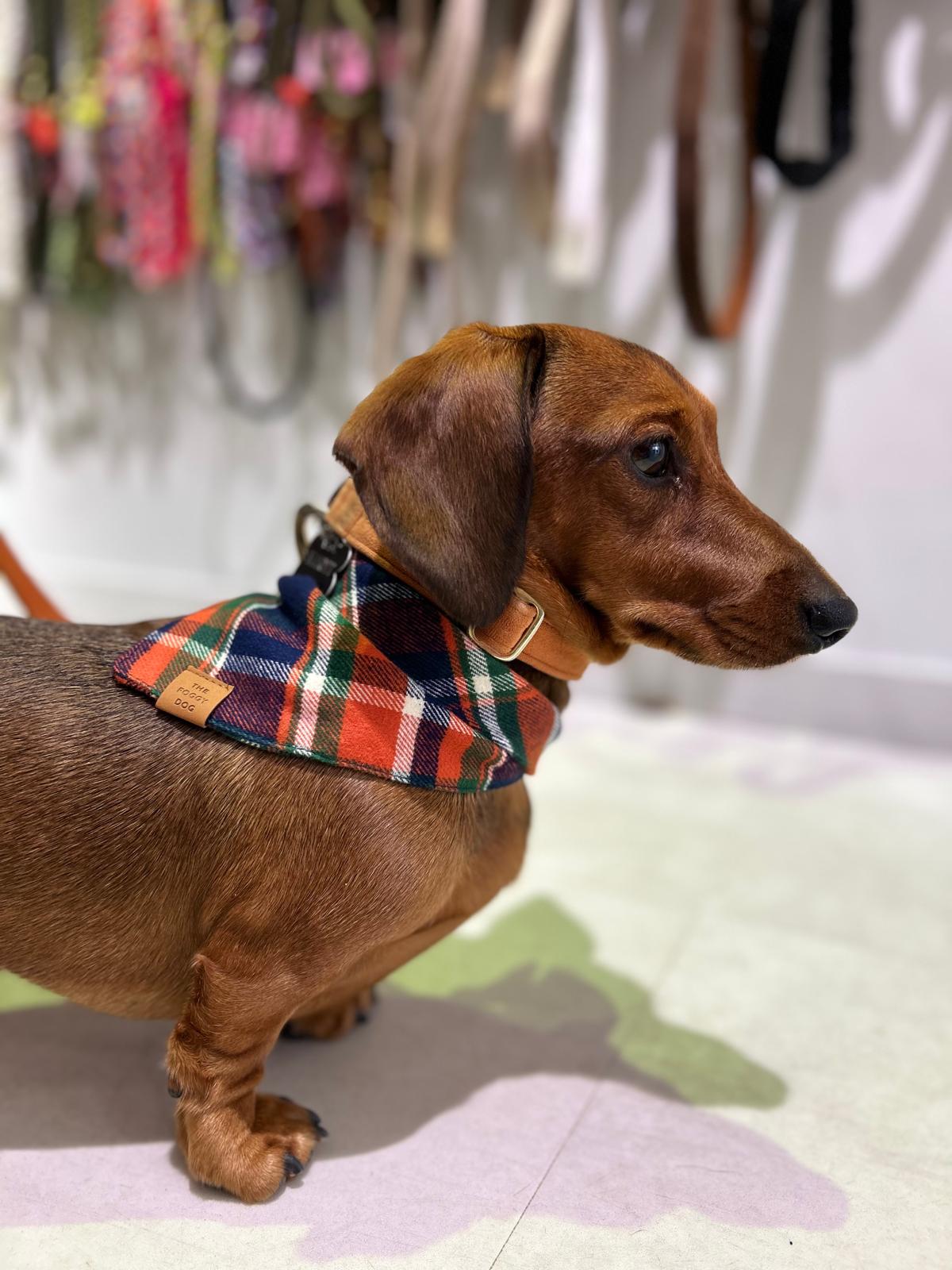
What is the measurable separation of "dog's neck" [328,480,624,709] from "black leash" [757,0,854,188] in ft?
4.44

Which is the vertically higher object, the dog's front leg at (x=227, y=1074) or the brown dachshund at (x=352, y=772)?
the brown dachshund at (x=352, y=772)

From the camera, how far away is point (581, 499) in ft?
3.17

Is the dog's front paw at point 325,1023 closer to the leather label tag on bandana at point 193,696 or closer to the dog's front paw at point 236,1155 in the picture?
the dog's front paw at point 236,1155

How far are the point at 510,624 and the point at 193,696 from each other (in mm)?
303

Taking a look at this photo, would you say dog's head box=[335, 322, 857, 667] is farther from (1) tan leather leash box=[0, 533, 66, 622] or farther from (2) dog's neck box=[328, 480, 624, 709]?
(1) tan leather leash box=[0, 533, 66, 622]

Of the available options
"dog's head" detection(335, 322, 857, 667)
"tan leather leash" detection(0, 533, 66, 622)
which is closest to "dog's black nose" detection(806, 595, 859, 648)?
"dog's head" detection(335, 322, 857, 667)

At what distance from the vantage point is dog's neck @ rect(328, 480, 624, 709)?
97 centimetres

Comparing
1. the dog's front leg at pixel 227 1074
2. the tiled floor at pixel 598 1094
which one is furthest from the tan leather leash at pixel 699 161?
the dog's front leg at pixel 227 1074

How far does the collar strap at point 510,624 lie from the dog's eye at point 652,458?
0.52 feet

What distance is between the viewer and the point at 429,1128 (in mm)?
1132

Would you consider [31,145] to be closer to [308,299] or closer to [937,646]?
[308,299]

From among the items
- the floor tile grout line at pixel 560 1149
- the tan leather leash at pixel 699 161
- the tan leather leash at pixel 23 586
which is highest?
the tan leather leash at pixel 699 161

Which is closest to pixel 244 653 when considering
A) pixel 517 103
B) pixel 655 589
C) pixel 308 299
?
pixel 655 589

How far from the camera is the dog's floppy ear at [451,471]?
0.90 metres
